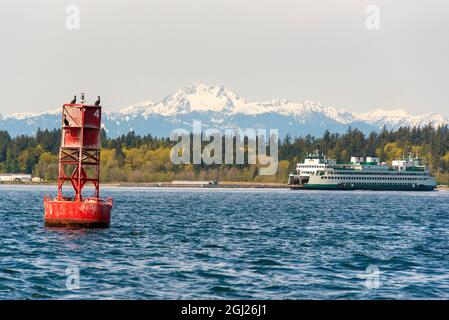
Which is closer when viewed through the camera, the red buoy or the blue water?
the blue water

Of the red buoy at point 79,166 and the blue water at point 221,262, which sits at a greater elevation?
the red buoy at point 79,166

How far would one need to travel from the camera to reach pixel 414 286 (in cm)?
4056

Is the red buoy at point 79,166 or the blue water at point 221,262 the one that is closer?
the blue water at point 221,262

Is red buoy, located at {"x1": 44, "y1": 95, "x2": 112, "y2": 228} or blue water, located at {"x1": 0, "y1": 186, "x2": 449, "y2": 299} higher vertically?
red buoy, located at {"x1": 44, "y1": 95, "x2": 112, "y2": 228}

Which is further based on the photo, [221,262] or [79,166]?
[79,166]

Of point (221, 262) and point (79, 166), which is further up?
point (79, 166)
